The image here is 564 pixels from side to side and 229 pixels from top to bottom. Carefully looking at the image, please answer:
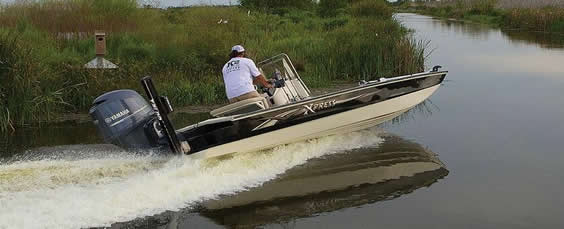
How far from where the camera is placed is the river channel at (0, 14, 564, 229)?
5863 mm

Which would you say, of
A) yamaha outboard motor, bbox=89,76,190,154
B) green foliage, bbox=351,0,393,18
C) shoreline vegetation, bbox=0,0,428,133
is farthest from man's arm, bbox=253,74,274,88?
green foliage, bbox=351,0,393,18

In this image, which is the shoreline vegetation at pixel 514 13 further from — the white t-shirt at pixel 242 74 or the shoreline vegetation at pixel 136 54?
the white t-shirt at pixel 242 74

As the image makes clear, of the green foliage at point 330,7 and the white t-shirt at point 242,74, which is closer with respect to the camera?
the white t-shirt at point 242,74

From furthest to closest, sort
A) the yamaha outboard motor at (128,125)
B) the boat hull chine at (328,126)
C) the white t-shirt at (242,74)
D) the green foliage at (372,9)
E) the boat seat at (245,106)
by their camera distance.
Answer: the green foliage at (372,9) → the white t-shirt at (242,74) → the boat seat at (245,106) → the boat hull chine at (328,126) → the yamaha outboard motor at (128,125)

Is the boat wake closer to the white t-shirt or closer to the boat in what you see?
the boat

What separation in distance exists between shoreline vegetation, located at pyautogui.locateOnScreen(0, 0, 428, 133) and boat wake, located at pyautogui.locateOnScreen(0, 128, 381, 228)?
295 cm

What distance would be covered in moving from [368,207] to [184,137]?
7.86 ft

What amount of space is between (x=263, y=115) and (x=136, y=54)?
8.01 m

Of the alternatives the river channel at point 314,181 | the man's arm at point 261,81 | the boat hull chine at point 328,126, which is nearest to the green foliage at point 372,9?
the river channel at point 314,181

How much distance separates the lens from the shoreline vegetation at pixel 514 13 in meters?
33.3

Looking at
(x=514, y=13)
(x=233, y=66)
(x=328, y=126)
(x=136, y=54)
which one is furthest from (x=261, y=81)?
(x=514, y=13)

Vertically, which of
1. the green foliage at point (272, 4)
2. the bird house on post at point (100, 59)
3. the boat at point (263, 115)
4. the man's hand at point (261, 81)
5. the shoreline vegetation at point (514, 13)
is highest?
the green foliage at point (272, 4)

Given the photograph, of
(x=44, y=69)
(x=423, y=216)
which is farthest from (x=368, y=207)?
(x=44, y=69)

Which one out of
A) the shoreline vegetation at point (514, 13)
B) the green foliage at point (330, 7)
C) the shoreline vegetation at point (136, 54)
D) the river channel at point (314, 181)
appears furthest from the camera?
the green foliage at point (330, 7)
